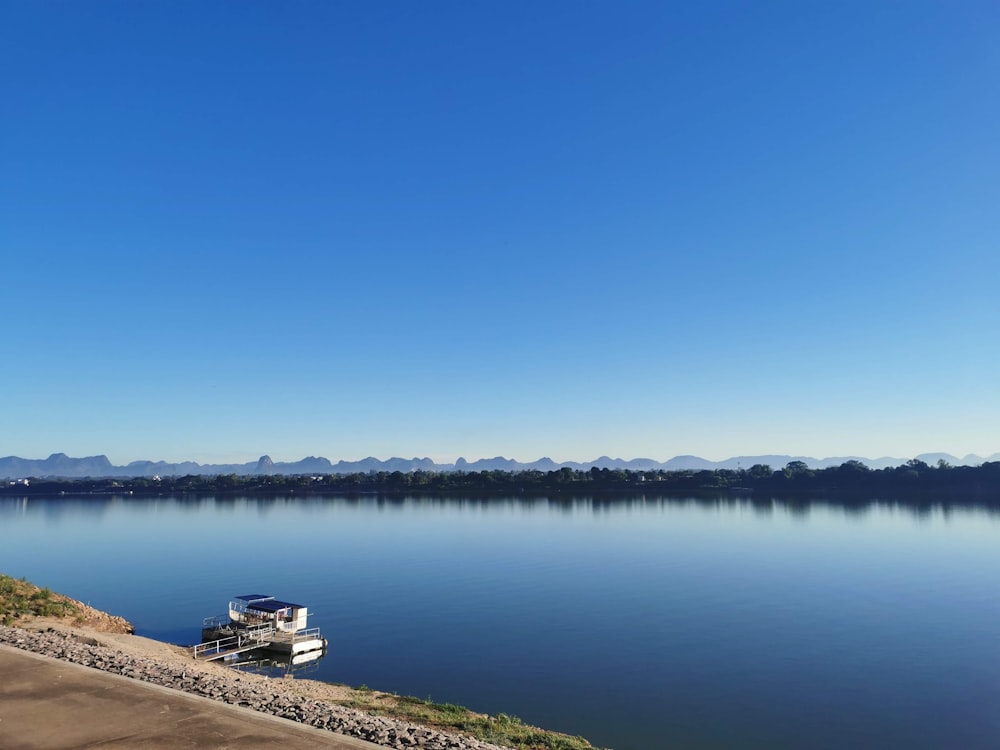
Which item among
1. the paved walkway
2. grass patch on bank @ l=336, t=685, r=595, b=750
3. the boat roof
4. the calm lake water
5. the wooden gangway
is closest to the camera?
the paved walkway

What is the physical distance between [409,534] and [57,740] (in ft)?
293

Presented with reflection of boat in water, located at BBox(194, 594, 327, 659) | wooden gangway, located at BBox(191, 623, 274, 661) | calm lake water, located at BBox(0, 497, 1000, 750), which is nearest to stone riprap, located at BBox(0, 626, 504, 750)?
wooden gangway, located at BBox(191, 623, 274, 661)

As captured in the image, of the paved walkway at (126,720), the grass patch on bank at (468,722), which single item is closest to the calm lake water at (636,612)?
the grass patch on bank at (468,722)

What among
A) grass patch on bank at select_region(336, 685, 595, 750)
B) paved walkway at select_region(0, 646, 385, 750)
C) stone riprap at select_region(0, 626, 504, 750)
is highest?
paved walkway at select_region(0, 646, 385, 750)

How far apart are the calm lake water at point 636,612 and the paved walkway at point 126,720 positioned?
14.9m

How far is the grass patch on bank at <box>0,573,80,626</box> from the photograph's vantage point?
37.8 m

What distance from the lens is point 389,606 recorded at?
51.6 metres

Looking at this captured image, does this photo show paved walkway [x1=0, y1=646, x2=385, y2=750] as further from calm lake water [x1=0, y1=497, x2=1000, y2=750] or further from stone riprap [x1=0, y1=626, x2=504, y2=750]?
calm lake water [x1=0, y1=497, x2=1000, y2=750]

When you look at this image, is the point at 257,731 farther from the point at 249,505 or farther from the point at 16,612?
the point at 249,505

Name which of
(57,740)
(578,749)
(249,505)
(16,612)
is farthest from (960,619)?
(249,505)

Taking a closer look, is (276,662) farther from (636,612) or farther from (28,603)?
(636,612)

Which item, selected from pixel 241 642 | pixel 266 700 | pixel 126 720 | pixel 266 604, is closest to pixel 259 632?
pixel 241 642

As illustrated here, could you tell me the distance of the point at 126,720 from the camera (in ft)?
54.5

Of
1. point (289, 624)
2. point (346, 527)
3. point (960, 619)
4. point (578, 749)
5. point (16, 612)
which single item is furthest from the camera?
point (346, 527)
